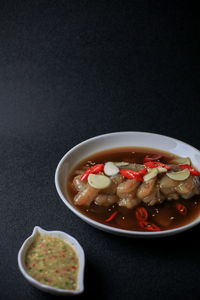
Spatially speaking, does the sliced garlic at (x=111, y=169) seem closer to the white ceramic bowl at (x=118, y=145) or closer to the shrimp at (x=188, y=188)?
the white ceramic bowl at (x=118, y=145)

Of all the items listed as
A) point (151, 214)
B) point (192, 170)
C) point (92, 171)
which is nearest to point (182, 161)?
point (192, 170)

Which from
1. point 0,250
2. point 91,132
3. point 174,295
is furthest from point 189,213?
point 91,132

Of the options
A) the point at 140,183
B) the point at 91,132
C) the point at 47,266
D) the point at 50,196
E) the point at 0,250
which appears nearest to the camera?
the point at 47,266

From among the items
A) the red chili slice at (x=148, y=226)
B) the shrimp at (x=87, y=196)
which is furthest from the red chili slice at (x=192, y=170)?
the shrimp at (x=87, y=196)

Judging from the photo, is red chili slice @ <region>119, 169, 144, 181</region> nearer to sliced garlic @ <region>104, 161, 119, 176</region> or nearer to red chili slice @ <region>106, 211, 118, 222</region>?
sliced garlic @ <region>104, 161, 119, 176</region>

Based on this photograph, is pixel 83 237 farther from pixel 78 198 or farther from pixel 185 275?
pixel 185 275

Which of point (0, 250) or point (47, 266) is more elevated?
point (47, 266)

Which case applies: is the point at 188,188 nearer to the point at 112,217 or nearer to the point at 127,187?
the point at 127,187
